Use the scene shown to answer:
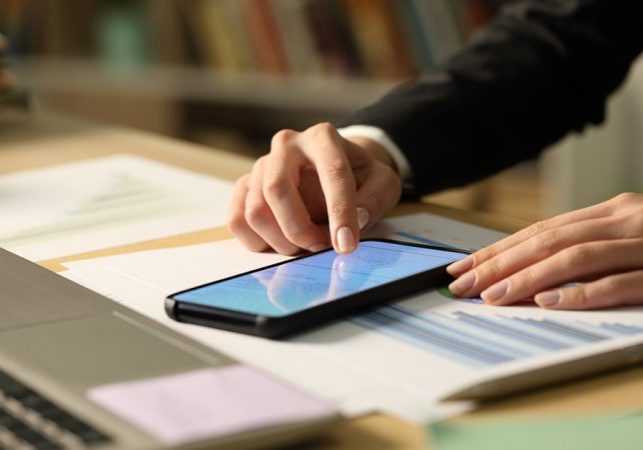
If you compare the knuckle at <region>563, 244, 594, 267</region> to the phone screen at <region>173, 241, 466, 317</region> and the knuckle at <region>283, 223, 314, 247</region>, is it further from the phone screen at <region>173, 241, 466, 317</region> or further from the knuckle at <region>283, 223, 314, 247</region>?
the knuckle at <region>283, 223, 314, 247</region>

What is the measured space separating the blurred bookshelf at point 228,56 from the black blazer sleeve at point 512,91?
3.40 feet

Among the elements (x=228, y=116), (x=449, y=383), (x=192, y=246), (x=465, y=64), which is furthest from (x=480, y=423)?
(x=228, y=116)

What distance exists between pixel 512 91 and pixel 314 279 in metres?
0.53

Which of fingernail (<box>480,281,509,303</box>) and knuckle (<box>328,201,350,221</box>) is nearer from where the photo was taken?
fingernail (<box>480,281,509,303</box>)

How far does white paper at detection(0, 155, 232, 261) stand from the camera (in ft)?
3.07

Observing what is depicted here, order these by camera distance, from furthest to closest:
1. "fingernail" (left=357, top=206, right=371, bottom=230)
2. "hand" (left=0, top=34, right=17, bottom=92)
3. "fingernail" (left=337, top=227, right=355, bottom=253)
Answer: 1. "hand" (left=0, top=34, right=17, bottom=92)
2. "fingernail" (left=357, top=206, right=371, bottom=230)
3. "fingernail" (left=337, top=227, right=355, bottom=253)

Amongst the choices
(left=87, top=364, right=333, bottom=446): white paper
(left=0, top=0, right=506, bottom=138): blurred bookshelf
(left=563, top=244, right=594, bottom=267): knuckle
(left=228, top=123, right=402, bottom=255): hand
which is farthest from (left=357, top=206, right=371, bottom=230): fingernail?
(left=0, top=0, right=506, bottom=138): blurred bookshelf

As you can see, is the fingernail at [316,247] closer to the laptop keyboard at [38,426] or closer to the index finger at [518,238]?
the index finger at [518,238]

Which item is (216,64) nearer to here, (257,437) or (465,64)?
(465,64)

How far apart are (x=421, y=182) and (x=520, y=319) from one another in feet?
1.32

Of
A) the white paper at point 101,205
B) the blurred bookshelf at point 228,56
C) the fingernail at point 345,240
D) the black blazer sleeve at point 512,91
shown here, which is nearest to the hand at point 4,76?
the white paper at point 101,205

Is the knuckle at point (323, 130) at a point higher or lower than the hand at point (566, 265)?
higher

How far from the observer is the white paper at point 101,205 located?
3.07 feet

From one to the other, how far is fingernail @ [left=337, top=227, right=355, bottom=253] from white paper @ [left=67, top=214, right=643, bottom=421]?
86 millimetres
